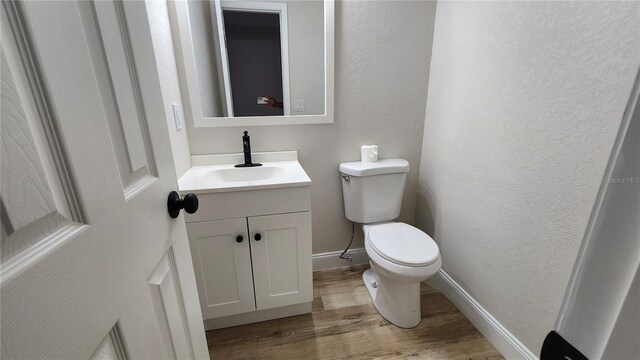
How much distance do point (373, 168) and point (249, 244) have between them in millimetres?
814

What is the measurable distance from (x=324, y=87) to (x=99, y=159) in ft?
4.34

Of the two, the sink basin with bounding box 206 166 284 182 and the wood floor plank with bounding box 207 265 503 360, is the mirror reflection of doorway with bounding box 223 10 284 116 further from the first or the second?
the wood floor plank with bounding box 207 265 503 360

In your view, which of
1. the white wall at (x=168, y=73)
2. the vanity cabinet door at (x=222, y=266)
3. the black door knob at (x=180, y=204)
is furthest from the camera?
the vanity cabinet door at (x=222, y=266)

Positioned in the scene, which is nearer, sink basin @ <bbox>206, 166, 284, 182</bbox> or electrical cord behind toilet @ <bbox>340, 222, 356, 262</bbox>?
sink basin @ <bbox>206, 166, 284, 182</bbox>

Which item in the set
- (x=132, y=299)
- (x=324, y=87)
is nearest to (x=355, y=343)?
(x=132, y=299)

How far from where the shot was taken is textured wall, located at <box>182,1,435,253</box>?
1.48m

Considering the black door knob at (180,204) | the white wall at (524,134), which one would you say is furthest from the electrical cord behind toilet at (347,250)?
the black door knob at (180,204)

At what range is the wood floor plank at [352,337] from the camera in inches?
48.8

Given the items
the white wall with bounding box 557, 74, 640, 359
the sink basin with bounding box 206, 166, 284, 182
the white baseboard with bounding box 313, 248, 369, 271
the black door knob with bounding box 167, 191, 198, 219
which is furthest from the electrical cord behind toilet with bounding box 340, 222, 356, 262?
the white wall with bounding box 557, 74, 640, 359

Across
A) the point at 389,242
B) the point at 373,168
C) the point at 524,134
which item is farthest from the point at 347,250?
the point at 524,134

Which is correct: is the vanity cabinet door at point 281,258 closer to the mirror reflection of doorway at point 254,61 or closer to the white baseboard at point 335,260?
the white baseboard at point 335,260

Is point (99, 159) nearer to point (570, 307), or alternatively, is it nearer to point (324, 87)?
point (570, 307)

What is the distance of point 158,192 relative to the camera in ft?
1.80

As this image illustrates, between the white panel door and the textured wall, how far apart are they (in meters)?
1.01
